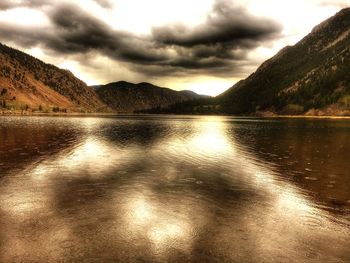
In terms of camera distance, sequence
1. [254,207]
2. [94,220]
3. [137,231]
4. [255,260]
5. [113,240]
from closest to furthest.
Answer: [255,260] → [113,240] → [137,231] → [94,220] → [254,207]

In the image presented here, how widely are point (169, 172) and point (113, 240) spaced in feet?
54.5

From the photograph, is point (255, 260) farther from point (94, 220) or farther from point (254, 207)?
point (94, 220)

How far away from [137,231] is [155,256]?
9.27 feet

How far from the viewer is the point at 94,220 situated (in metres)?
15.9

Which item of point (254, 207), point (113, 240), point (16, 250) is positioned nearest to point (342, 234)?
point (254, 207)

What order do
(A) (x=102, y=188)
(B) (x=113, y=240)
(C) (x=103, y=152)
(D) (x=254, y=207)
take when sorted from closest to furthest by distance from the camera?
(B) (x=113, y=240) → (D) (x=254, y=207) → (A) (x=102, y=188) → (C) (x=103, y=152)

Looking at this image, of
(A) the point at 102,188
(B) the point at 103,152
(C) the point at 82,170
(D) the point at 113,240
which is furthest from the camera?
(B) the point at 103,152

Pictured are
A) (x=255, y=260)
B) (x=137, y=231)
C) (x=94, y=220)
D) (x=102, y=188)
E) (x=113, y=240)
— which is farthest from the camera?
(x=102, y=188)

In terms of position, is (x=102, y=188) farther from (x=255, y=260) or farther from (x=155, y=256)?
(x=255, y=260)

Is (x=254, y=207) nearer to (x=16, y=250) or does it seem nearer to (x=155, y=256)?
(x=155, y=256)

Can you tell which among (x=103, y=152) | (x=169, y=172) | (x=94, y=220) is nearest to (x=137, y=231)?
(x=94, y=220)

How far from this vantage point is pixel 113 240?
1332cm

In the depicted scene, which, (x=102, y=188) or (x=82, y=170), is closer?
(x=102, y=188)

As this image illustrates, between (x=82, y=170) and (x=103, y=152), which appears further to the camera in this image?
(x=103, y=152)
